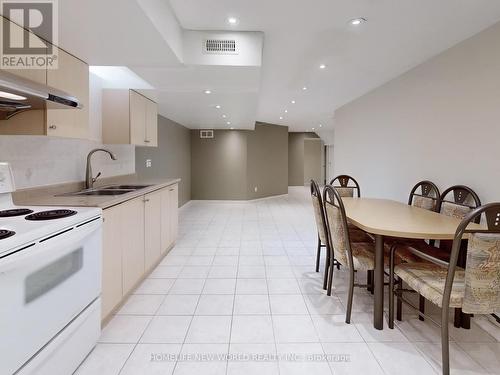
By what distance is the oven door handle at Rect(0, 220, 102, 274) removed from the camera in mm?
1195

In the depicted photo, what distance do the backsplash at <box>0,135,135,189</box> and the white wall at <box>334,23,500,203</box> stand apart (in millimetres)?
3759

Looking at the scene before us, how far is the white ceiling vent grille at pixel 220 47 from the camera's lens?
278cm

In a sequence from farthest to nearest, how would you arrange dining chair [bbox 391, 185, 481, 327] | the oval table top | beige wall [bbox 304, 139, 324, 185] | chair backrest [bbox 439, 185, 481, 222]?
beige wall [bbox 304, 139, 324, 185] → chair backrest [bbox 439, 185, 481, 222] → dining chair [bbox 391, 185, 481, 327] → the oval table top

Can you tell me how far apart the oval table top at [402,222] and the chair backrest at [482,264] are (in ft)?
1.01

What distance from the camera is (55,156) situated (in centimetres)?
252

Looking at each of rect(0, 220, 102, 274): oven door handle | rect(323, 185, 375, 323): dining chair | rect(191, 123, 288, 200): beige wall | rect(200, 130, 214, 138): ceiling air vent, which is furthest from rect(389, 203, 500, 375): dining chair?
rect(200, 130, 214, 138): ceiling air vent

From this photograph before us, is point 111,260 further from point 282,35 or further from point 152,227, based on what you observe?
point 282,35

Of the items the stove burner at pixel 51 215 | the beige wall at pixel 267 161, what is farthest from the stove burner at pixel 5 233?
the beige wall at pixel 267 161

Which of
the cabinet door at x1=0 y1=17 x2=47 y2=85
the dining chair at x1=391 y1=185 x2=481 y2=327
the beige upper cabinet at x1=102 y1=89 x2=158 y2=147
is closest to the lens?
the cabinet door at x1=0 y1=17 x2=47 y2=85

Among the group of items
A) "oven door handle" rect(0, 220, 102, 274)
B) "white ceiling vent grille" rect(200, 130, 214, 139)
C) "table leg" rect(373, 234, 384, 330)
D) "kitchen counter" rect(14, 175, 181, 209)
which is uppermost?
"white ceiling vent grille" rect(200, 130, 214, 139)

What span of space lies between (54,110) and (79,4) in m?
0.75

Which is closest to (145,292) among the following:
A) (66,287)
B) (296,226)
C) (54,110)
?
(66,287)
